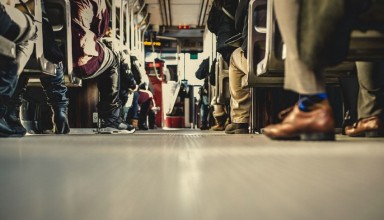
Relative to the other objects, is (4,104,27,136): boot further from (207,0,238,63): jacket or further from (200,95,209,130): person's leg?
(200,95,209,130): person's leg

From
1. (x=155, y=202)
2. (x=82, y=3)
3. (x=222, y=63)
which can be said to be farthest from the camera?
(x=222, y=63)

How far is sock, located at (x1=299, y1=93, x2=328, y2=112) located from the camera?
1467 mm

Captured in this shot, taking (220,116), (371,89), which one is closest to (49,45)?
(371,89)

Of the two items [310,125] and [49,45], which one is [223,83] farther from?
[310,125]

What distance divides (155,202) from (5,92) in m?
1.71

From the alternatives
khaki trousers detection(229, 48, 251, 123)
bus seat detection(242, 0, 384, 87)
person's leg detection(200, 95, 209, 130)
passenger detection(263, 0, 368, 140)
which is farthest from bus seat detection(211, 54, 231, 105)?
person's leg detection(200, 95, 209, 130)

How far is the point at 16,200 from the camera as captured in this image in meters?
0.47

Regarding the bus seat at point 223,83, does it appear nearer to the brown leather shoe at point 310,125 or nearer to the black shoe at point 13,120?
the black shoe at point 13,120

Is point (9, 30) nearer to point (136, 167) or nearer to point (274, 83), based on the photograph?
point (136, 167)

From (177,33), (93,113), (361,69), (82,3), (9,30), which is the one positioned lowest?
(93,113)

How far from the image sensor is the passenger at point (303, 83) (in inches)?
53.6

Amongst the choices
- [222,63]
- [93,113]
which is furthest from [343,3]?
[93,113]

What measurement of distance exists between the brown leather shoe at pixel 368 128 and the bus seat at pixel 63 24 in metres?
1.72

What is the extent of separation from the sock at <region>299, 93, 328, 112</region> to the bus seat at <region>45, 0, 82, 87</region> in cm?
153
